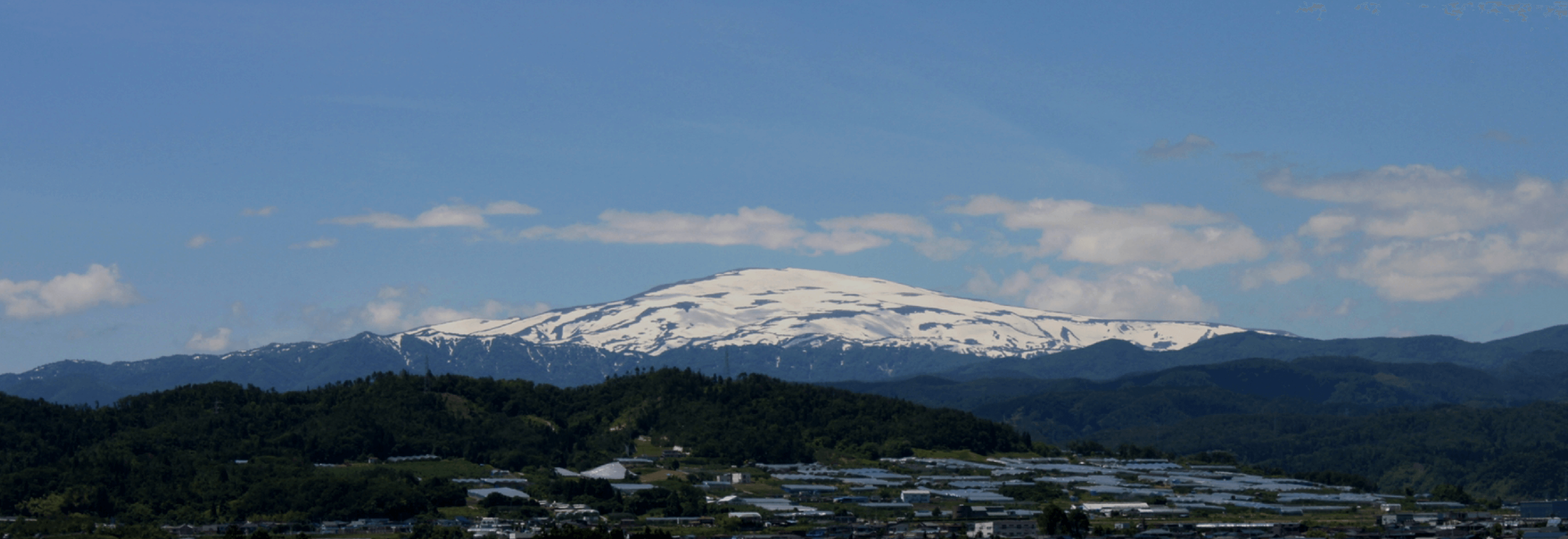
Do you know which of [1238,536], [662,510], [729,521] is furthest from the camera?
[662,510]

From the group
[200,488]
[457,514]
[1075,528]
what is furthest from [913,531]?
[200,488]

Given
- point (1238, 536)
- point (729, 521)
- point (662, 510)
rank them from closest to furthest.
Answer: point (1238, 536) → point (729, 521) → point (662, 510)

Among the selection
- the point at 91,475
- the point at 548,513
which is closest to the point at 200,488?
the point at 91,475

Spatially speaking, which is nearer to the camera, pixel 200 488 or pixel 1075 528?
pixel 1075 528

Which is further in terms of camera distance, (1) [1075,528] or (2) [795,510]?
(2) [795,510]

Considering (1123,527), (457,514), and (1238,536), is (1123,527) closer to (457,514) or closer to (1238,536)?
(1238,536)

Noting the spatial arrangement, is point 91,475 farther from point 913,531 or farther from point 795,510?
point 913,531
